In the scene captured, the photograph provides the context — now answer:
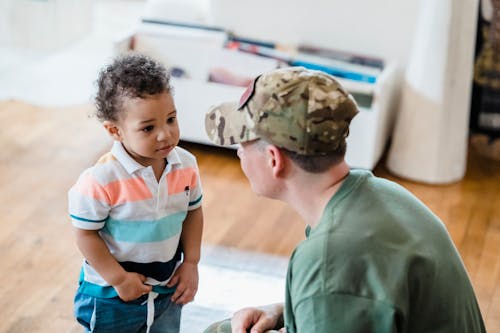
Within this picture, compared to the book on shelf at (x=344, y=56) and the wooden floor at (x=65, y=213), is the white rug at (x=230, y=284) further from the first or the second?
the book on shelf at (x=344, y=56)

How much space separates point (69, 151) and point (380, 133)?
3.62ft

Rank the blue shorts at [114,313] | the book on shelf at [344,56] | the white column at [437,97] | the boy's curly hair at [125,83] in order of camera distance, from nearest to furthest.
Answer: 1. the boy's curly hair at [125,83]
2. the blue shorts at [114,313]
3. the white column at [437,97]
4. the book on shelf at [344,56]

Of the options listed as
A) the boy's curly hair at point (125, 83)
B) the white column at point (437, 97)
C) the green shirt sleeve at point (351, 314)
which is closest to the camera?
the green shirt sleeve at point (351, 314)

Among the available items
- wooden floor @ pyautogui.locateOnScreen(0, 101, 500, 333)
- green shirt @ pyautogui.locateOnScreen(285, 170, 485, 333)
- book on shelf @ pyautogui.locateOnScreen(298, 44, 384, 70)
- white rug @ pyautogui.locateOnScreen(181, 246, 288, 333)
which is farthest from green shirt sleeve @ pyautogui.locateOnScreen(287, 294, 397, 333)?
book on shelf @ pyautogui.locateOnScreen(298, 44, 384, 70)

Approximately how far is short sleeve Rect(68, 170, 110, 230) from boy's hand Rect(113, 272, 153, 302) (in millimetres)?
119

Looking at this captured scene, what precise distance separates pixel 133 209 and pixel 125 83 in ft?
0.76

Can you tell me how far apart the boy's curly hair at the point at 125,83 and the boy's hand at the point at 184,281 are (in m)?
0.35

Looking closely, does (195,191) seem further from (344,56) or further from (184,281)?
(344,56)

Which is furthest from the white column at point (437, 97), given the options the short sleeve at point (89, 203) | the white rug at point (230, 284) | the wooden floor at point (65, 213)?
the short sleeve at point (89, 203)

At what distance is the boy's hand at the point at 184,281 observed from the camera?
157 centimetres

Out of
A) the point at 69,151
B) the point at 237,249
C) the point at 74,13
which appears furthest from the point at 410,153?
the point at 74,13

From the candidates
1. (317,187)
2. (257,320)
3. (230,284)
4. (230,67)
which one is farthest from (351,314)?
(230,67)

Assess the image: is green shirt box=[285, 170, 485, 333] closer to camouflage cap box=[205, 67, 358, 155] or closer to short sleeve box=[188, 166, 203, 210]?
camouflage cap box=[205, 67, 358, 155]

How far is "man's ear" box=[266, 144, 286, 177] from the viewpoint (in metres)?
1.20
